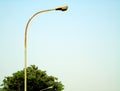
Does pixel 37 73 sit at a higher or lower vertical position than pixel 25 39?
higher

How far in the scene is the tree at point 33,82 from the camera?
68.7m

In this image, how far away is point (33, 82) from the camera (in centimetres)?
7025

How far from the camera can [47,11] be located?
1655 cm

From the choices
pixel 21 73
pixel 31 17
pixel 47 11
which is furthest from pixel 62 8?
pixel 21 73

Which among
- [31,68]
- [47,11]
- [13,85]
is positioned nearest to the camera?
[47,11]

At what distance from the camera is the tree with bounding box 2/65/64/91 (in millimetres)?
68688

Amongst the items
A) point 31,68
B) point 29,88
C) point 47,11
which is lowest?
point 47,11

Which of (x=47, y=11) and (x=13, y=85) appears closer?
(x=47, y=11)

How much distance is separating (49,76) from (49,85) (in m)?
2.60

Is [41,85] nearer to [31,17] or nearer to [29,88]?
[29,88]

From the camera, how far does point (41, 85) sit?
70812 millimetres

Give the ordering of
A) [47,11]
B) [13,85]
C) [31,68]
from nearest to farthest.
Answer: [47,11] → [13,85] → [31,68]

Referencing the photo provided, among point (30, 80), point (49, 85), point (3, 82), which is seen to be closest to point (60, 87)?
point (49, 85)

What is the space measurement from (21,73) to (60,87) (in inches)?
404
